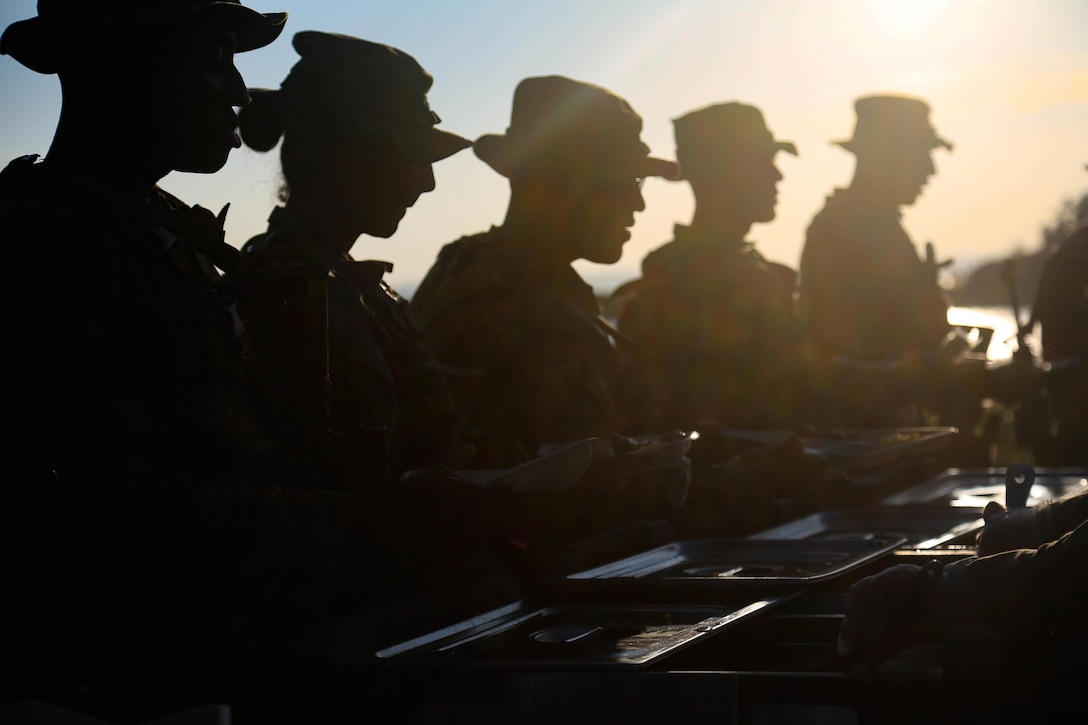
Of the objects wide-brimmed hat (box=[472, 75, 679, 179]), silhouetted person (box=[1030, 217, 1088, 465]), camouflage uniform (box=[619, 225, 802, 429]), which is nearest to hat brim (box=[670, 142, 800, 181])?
camouflage uniform (box=[619, 225, 802, 429])

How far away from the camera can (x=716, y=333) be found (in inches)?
259

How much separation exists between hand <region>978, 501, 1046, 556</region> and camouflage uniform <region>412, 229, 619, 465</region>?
1561 mm

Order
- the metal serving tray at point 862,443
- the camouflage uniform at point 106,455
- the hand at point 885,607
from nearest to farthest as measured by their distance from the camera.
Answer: the camouflage uniform at point 106,455 < the hand at point 885,607 < the metal serving tray at point 862,443

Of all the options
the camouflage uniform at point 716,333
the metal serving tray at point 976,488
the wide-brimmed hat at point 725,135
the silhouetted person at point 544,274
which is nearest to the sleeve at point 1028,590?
the silhouetted person at point 544,274

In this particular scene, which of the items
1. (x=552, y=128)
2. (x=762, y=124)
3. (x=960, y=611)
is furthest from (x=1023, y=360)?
(x=960, y=611)

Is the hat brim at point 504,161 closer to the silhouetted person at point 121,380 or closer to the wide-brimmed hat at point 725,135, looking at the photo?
the wide-brimmed hat at point 725,135

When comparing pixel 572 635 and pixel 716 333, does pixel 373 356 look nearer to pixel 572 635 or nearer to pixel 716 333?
pixel 572 635

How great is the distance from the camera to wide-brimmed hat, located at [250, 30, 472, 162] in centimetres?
351

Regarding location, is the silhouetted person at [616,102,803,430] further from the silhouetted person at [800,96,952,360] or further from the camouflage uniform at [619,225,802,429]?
the silhouetted person at [800,96,952,360]

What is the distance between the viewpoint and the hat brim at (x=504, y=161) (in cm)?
481

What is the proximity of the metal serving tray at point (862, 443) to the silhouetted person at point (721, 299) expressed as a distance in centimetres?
112

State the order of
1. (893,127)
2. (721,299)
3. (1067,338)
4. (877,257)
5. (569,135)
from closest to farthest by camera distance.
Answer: (569,135)
(721,299)
(1067,338)
(877,257)
(893,127)

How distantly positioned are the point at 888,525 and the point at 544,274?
1488 millimetres

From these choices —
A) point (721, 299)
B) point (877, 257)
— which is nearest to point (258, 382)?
point (721, 299)
